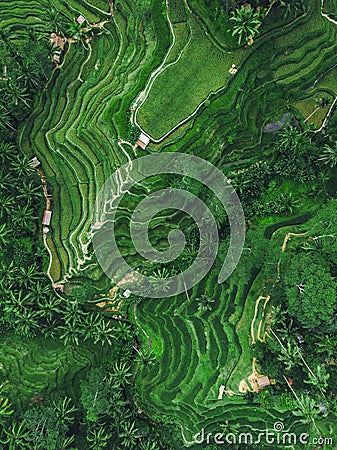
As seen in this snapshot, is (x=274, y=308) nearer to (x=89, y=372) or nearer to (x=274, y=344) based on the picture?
(x=274, y=344)

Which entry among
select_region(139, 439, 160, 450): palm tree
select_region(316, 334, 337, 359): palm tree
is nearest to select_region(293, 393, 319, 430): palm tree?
select_region(316, 334, 337, 359): palm tree

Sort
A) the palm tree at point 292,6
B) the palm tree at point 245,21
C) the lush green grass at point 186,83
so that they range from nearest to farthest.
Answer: the palm tree at point 245,21 < the palm tree at point 292,6 < the lush green grass at point 186,83

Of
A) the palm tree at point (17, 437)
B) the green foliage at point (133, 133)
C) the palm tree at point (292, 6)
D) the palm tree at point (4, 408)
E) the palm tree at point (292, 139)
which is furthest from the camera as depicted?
the palm tree at point (292, 139)

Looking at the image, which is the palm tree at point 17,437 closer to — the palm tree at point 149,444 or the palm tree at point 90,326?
the palm tree at point 90,326

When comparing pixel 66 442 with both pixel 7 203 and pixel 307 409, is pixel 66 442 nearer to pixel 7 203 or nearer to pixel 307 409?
pixel 307 409

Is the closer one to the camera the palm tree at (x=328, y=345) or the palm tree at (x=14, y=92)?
the palm tree at (x=328, y=345)

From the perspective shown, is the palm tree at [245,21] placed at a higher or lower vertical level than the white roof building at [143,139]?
higher

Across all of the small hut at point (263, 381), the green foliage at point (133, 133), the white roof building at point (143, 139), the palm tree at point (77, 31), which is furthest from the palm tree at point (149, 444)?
the palm tree at point (77, 31)

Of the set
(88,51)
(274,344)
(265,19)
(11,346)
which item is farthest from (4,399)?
(265,19)
